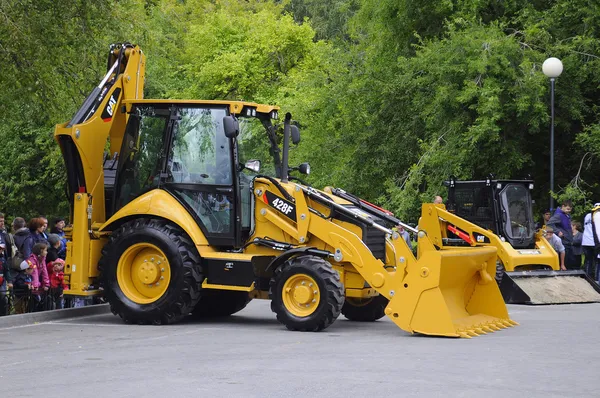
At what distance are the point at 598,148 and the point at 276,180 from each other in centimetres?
1338

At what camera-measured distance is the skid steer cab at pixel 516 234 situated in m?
20.1

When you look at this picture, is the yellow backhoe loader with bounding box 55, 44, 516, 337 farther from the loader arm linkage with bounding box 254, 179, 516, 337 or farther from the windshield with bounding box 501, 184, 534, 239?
the windshield with bounding box 501, 184, 534, 239

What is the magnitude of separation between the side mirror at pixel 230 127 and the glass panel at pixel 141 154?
4.28 feet

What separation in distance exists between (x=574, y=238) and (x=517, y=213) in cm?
250

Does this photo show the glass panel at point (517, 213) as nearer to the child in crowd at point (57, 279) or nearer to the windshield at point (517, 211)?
the windshield at point (517, 211)

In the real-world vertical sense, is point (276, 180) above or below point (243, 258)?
above

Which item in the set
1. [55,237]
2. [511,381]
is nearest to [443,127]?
[55,237]

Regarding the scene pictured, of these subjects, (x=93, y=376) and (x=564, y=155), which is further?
(x=564, y=155)

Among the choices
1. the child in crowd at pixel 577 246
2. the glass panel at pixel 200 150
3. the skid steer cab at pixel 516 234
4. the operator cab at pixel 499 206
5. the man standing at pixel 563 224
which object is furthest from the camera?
the child in crowd at pixel 577 246

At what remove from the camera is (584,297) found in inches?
787

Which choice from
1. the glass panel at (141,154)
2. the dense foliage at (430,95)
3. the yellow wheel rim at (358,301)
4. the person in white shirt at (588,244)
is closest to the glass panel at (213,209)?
the glass panel at (141,154)

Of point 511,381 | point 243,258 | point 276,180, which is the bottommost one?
point 511,381

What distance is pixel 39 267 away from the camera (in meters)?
16.3

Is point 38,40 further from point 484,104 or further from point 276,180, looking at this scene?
point 484,104
